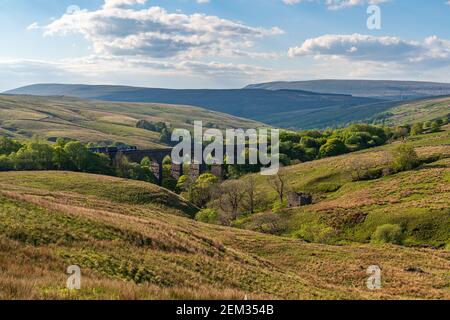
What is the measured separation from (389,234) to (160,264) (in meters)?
48.4

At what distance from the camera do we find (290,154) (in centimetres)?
15338

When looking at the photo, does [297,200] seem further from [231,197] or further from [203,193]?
[203,193]

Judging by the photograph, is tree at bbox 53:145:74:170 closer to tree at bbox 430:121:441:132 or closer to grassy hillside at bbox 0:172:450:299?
grassy hillside at bbox 0:172:450:299

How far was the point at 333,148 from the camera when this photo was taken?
14812cm

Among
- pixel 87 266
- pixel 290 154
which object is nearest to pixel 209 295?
pixel 87 266

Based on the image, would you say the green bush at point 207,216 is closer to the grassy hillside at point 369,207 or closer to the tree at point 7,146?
the grassy hillside at point 369,207

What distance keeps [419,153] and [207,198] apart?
54388 millimetres

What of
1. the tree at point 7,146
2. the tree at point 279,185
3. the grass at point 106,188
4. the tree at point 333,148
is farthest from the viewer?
the tree at point 333,148

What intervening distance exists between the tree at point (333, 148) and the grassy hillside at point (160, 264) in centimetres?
9851

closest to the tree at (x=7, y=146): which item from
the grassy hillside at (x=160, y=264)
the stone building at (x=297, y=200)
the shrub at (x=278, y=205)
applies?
the shrub at (x=278, y=205)

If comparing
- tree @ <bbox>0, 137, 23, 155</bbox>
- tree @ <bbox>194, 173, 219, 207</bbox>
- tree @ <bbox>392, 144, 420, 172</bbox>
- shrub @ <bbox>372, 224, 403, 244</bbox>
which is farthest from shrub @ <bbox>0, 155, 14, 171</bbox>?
tree @ <bbox>392, 144, 420, 172</bbox>

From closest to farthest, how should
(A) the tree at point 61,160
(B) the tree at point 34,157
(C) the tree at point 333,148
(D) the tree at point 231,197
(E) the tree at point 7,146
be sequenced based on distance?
(D) the tree at point 231,197, (B) the tree at point 34,157, (A) the tree at point 61,160, (E) the tree at point 7,146, (C) the tree at point 333,148

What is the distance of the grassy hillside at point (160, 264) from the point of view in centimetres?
1639
